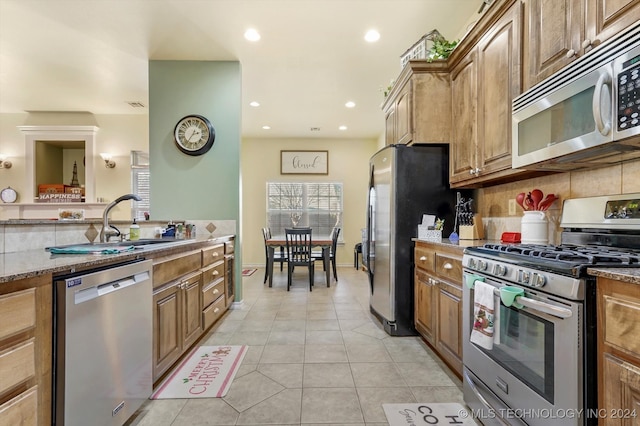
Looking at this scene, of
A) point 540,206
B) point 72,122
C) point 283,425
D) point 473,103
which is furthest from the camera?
point 72,122

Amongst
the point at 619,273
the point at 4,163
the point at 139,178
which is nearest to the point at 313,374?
the point at 619,273

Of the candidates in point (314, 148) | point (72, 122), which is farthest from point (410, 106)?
point (72, 122)

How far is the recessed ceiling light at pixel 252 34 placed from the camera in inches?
118

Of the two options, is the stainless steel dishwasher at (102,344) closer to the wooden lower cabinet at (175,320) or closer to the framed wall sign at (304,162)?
the wooden lower cabinet at (175,320)

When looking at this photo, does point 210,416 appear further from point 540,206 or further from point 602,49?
point 602,49

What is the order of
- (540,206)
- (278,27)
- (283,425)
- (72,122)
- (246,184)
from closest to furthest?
(283,425) → (540,206) → (278,27) → (72,122) → (246,184)

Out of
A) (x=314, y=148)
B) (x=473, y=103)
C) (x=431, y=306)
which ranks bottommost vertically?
(x=431, y=306)

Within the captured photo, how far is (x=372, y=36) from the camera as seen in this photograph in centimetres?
309

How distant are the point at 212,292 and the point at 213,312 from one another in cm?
19

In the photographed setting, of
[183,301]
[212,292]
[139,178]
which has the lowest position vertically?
[212,292]

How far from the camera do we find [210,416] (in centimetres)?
162

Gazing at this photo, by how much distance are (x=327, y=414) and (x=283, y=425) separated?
0.80ft

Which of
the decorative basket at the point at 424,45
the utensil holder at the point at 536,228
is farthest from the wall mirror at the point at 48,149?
the utensil holder at the point at 536,228

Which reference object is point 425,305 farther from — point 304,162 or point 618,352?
point 304,162
